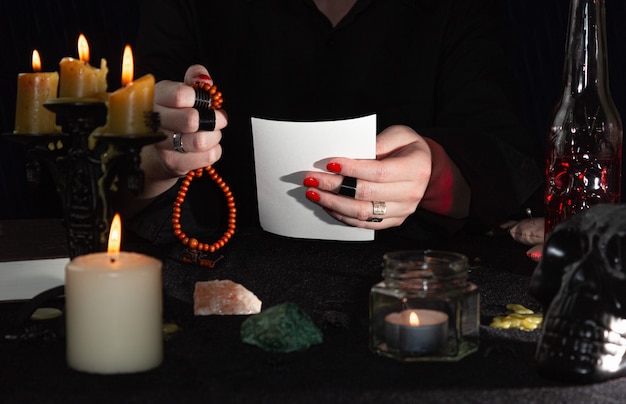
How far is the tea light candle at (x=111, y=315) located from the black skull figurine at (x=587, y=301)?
1.29 feet

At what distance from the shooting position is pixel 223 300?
1.07 m

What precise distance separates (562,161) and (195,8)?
1.09 metres

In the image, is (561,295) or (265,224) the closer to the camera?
(561,295)

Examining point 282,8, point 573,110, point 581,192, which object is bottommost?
point 581,192

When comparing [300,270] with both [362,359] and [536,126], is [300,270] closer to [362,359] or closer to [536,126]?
[362,359]

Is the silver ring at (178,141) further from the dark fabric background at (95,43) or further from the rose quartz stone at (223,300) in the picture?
the dark fabric background at (95,43)

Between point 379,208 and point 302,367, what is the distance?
63cm

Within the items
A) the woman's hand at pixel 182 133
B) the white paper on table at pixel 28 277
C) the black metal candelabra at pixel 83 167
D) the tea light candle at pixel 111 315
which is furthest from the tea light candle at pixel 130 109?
the woman's hand at pixel 182 133

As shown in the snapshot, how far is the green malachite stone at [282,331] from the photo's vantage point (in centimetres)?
91

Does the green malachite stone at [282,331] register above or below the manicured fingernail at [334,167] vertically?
below

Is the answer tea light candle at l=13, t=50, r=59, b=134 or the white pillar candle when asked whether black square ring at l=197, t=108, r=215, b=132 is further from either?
the white pillar candle

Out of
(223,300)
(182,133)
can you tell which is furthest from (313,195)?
(223,300)

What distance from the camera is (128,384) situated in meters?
0.80

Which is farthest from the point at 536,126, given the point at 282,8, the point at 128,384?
the point at 128,384
